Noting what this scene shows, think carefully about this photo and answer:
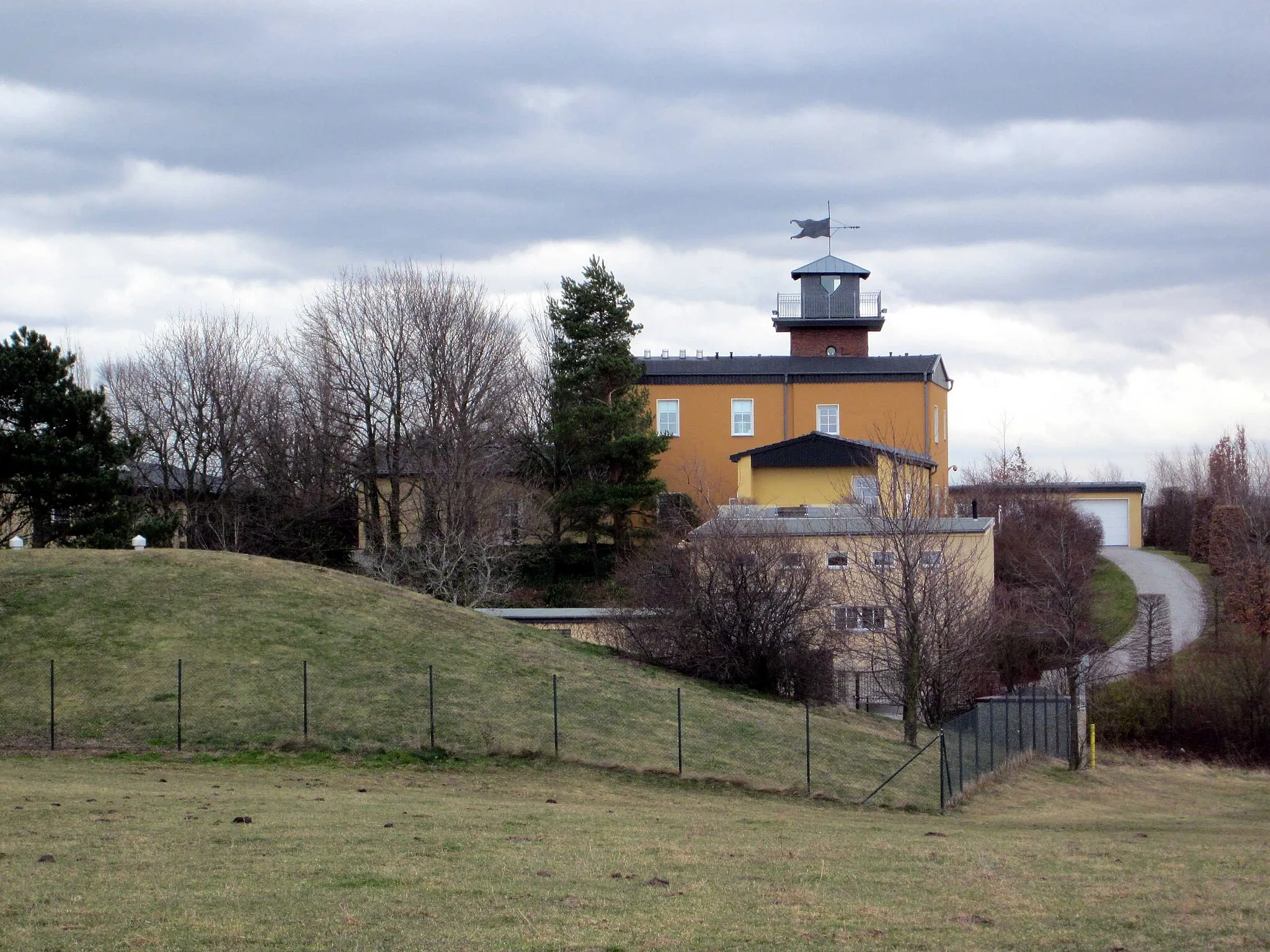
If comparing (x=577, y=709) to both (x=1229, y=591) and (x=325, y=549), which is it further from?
(x=325, y=549)

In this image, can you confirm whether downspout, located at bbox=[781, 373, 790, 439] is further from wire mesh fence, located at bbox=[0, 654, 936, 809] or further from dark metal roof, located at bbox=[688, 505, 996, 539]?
wire mesh fence, located at bbox=[0, 654, 936, 809]

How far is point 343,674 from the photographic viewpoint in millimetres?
28594

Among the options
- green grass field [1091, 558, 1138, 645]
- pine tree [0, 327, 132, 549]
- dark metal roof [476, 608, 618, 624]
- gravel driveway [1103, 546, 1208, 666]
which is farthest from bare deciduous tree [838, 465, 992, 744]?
pine tree [0, 327, 132, 549]

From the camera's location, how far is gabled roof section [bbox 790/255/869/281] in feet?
233

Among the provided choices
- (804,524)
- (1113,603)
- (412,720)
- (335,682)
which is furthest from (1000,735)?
(1113,603)

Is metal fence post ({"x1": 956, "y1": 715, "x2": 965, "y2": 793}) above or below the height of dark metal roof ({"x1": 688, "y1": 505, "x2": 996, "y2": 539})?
below

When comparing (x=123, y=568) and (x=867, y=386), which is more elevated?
(x=867, y=386)

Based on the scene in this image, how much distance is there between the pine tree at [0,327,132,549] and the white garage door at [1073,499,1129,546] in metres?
57.5

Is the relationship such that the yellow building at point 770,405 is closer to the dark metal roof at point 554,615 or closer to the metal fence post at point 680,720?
the dark metal roof at point 554,615

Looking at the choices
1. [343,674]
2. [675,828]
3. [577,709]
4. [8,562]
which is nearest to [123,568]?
[8,562]

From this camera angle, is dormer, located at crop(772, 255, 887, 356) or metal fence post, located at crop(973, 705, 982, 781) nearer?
metal fence post, located at crop(973, 705, 982, 781)

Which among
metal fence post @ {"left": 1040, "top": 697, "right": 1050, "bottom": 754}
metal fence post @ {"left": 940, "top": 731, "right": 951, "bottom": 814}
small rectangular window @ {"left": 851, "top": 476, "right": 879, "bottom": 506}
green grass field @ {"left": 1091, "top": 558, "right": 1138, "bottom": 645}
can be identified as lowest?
metal fence post @ {"left": 1040, "top": 697, "right": 1050, "bottom": 754}

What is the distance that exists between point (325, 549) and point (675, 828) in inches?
1767

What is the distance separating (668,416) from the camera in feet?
215
